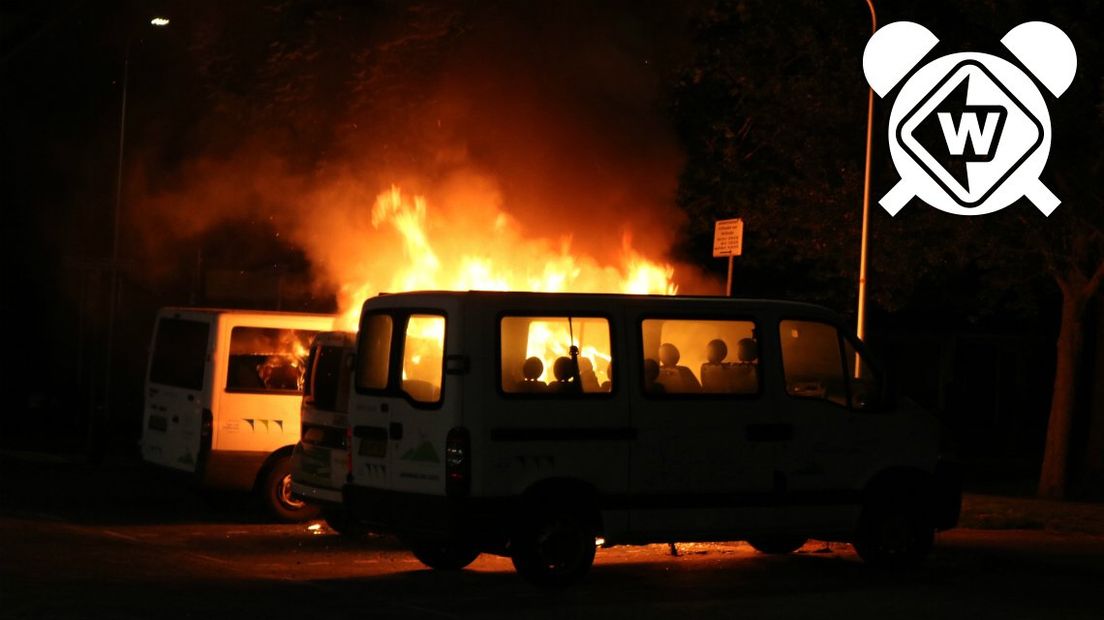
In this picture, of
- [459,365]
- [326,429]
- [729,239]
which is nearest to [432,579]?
[459,365]

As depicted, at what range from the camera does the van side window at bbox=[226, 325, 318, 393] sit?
570 inches

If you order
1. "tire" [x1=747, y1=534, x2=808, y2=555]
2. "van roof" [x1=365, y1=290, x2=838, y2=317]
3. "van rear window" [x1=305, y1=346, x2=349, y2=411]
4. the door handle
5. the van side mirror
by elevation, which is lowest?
"tire" [x1=747, y1=534, x2=808, y2=555]

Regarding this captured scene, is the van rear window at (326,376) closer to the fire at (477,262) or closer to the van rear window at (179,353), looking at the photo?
the van rear window at (179,353)

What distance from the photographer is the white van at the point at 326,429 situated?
12727mm

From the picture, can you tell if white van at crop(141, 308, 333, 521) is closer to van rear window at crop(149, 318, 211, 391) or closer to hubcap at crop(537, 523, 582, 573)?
van rear window at crop(149, 318, 211, 391)

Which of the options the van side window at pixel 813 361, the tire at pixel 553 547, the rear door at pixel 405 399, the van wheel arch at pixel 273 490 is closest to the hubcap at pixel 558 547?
the tire at pixel 553 547

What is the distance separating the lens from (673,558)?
12898 millimetres

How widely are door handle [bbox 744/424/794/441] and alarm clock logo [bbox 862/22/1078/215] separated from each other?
9.38 meters

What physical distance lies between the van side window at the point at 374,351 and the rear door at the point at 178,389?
338 centimetres

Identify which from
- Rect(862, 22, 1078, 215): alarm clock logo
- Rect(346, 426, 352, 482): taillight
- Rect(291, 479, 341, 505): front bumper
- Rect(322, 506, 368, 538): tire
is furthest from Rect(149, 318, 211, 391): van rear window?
Rect(862, 22, 1078, 215): alarm clock logo

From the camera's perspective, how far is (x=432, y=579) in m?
11.3

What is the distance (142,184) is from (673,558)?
1449cm

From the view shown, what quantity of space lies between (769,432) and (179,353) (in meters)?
6.12

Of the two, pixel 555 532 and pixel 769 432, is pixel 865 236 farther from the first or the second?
pixel 555 532
